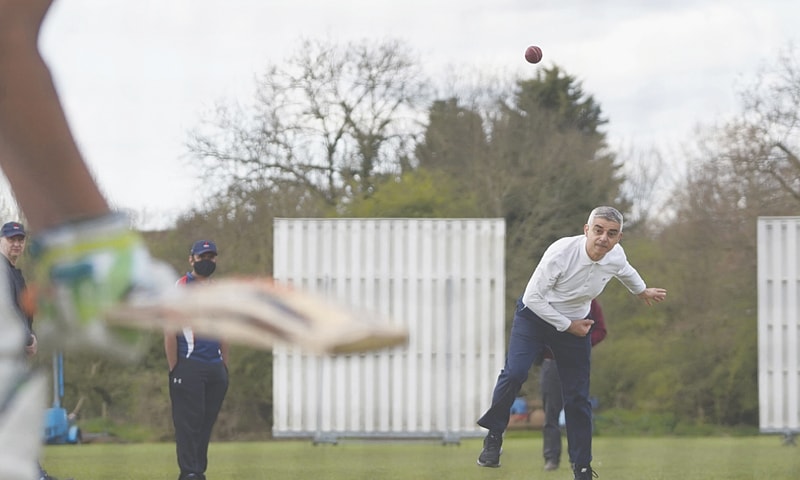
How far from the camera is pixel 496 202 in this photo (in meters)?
31.1

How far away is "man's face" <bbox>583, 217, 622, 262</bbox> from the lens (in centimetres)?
847

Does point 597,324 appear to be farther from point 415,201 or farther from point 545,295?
point 415,201

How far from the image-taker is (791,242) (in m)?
18.8

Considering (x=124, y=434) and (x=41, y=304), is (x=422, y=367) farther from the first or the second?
(x=41, y=304)

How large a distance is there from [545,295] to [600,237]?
0.51 meters

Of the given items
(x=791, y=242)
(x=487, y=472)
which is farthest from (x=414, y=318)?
A: (x=487, y=472)

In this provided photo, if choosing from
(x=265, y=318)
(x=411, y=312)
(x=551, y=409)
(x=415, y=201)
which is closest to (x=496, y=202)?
(x=415, y=201)

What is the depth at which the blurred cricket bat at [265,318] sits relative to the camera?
3.65 ft

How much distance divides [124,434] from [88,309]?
2721 cm

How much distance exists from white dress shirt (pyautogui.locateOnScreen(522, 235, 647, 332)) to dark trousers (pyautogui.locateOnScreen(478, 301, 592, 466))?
0.16m

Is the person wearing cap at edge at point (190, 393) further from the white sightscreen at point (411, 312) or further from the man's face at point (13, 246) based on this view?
the white sightscreen at point (411, 312)

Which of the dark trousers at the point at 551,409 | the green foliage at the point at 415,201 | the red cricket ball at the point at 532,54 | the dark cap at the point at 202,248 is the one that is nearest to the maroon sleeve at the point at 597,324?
the dark trousers at the point at 551,409

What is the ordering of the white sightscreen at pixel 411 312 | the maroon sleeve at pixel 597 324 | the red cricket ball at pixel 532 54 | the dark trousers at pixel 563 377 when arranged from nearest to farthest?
the dark trousers at pixel 563 377 → the maroon sleeve at pixel 597 324 → the red cricket ball at pixel 532 54 → the white sightscreen at pixel 411 312

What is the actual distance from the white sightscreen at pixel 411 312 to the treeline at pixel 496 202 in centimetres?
700
